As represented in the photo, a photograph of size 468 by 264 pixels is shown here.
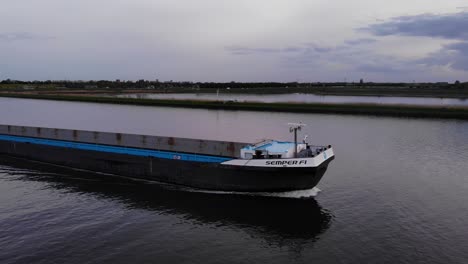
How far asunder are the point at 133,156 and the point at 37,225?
8597 millimetres

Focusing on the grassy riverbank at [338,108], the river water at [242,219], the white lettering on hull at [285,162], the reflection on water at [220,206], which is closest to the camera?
the river water at [242,219]

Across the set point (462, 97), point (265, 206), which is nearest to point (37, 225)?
point (265, 206)

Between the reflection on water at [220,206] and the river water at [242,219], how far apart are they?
2.1 inches

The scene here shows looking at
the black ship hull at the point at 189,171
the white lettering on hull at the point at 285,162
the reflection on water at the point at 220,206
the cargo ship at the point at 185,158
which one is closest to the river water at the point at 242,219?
the reflection on water at the point at 220,206

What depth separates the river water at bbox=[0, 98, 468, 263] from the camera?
14109 mm

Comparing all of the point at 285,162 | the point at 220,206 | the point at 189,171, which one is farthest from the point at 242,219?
the point at 189,171

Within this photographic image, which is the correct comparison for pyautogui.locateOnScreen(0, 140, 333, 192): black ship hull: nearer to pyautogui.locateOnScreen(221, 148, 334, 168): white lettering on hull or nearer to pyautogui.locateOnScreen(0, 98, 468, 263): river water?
pyautogui.locateOnScreen(221, 148, 334, 168): white lettering on hull

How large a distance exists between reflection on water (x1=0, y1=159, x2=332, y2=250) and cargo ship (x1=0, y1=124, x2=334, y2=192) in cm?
85

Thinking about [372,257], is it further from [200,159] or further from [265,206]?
[200,159]

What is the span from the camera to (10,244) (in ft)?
48.2

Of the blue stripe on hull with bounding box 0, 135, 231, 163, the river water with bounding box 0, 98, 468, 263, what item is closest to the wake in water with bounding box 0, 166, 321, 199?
the river water with bounding box 0, 98, 468, 263

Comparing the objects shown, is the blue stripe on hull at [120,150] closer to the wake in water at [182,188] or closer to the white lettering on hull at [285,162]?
the wake in water at [182,188]

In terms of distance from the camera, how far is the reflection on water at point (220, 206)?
54.1 ft

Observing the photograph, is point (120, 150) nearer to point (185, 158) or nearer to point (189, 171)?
point (185, 158)
